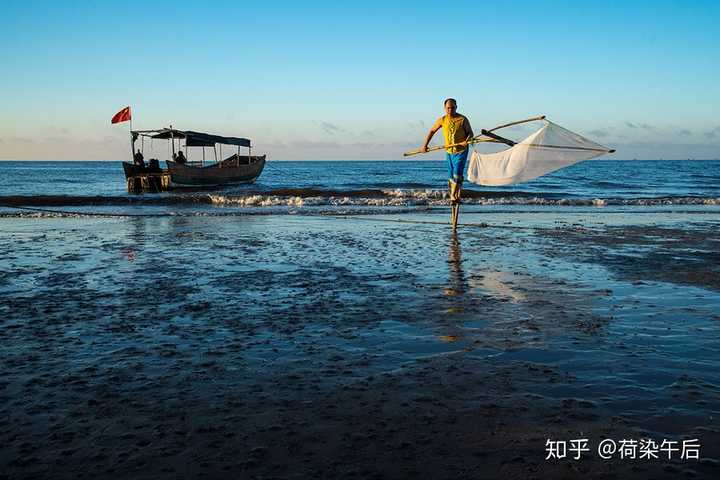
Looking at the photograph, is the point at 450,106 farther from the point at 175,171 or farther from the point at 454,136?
the point at 175,171

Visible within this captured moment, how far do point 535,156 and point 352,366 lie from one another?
775 cm

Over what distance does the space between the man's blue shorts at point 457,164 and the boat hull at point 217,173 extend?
22224 millimetres

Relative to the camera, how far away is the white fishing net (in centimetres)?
988

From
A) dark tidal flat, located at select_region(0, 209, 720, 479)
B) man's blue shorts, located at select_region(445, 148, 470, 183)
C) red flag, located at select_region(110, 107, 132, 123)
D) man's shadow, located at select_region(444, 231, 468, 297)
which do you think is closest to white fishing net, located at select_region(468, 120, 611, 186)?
man's blue shorts, located at select_region(445, 148, 470, 183)

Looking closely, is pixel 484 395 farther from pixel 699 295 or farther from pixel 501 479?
pixel 699 295

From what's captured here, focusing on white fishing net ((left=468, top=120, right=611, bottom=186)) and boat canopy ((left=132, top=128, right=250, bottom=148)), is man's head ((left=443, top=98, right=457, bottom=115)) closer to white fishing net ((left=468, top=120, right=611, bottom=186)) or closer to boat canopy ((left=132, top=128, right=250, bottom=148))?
white fishing net ((left=468, top=120, right=611, bottom=186))

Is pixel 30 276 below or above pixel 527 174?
below

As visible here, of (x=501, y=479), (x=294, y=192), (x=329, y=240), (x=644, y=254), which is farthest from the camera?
(x=294, y=192)

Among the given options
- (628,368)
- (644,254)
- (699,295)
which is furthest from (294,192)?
(628,368)

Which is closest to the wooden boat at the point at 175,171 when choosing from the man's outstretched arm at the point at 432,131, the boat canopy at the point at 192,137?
the boat canopy at the point at 192,137

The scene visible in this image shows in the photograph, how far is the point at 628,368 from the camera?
3748mm

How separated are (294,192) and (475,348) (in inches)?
1003

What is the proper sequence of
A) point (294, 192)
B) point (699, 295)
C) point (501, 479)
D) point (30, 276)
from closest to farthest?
point (501, 479), point (699, 295), point (30, 276), point (294, 192)

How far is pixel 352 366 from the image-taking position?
3.81m
